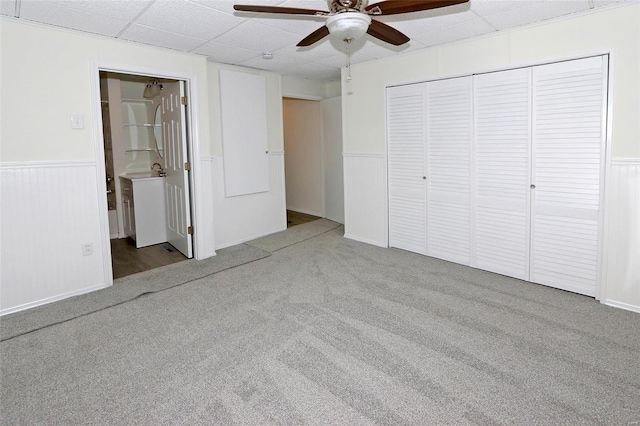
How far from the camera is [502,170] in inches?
148

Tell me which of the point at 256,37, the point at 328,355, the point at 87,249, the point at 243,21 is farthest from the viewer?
the point at 256,37

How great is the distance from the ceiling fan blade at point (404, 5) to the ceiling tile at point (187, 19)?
1.46m

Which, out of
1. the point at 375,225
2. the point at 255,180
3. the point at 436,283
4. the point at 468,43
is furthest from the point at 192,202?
the point at 468,43

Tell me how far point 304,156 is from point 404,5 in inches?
201

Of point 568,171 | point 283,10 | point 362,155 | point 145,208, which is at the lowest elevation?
point 145,208

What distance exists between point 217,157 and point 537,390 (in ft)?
13.6

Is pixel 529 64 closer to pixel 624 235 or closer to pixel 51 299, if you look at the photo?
pixel 624 235

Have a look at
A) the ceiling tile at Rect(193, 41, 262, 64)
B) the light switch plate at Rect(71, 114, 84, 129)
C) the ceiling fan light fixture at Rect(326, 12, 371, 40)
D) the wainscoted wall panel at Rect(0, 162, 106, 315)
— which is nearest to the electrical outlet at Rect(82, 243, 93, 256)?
the wainscoted wall panel at Rect(0, 162, 106, 315)

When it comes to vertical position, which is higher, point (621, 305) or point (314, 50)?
point (314, 50)

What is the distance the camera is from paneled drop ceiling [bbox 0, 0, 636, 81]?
9.36 feet

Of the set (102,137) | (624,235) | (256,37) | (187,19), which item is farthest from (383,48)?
(102,137)

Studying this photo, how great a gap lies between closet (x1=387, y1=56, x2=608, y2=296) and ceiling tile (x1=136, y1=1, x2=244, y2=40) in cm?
214

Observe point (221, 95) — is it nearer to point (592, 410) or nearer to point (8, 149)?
point (8, 149)

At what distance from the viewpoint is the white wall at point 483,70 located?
295cm
